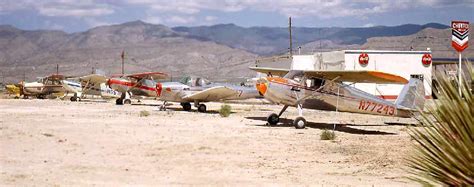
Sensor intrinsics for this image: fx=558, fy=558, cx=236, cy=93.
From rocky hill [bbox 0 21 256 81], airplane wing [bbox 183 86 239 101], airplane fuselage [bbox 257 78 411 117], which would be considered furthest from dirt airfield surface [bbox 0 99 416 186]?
rocky hill [bbox 0 21 256 81]

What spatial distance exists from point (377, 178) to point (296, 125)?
26.5 ft

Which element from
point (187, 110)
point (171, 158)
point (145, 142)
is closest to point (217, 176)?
point (171, 158)

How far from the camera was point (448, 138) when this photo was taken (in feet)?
9.61

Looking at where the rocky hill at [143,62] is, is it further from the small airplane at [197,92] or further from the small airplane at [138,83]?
the small airplane at [197,92]

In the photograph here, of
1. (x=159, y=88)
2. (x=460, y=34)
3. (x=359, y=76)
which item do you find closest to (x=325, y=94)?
(x=359, y=76)

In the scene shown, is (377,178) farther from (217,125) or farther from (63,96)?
(63,96)

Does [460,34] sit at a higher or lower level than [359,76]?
higher

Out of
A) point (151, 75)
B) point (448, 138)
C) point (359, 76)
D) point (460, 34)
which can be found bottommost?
point (448, 138)

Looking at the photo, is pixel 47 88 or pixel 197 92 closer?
pixel 197 92

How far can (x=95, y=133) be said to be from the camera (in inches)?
548

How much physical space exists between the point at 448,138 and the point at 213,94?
21570 millimetres

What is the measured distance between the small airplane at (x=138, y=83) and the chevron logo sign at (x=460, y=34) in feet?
55.6

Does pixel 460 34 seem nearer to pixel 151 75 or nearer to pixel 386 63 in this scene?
pixel 386 63

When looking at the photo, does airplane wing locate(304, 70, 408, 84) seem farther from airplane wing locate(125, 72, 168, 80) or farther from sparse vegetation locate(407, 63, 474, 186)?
airplane wing locate(125, 72, 168, 80)
